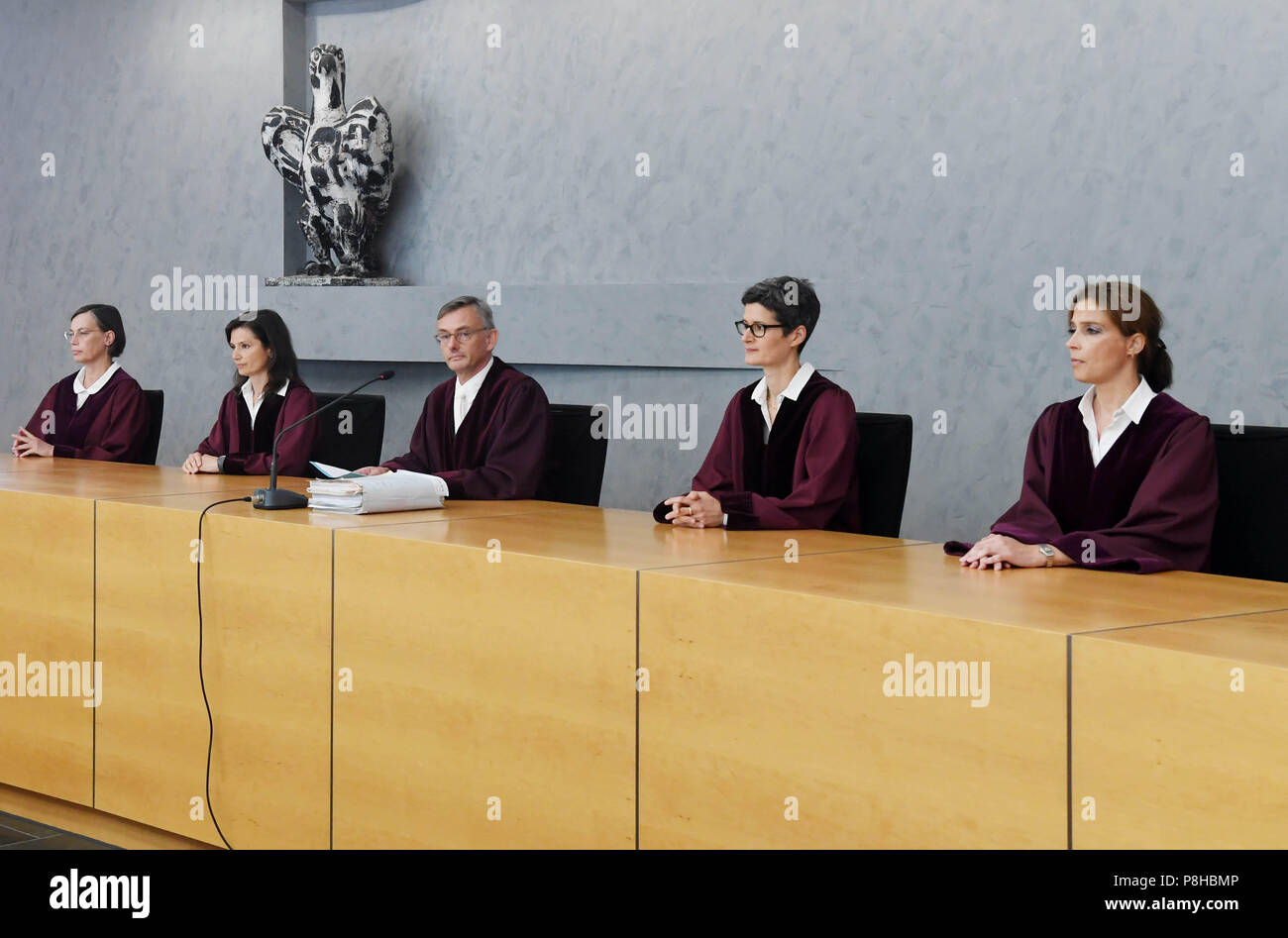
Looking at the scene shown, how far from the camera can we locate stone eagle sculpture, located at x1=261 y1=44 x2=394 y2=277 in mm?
5914

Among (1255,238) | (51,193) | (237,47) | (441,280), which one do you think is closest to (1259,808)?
(1255,238)

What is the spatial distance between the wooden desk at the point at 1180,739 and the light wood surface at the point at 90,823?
189 cm

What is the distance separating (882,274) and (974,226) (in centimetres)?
36

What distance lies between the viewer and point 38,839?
3199mm

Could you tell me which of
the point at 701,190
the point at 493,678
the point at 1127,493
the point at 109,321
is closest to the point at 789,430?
the point at 1127,493

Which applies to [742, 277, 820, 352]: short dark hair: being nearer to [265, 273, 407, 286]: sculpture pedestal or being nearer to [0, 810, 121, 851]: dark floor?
[0, 810, 121, 851]: dark floor

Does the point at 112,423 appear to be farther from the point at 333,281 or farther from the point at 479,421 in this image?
the point at 479,421

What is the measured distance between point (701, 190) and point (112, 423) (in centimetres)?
212

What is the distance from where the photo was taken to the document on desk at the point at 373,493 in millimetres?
3004

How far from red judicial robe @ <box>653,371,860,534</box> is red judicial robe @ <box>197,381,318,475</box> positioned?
1289 mm

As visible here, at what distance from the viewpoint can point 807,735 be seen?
6.72 ft

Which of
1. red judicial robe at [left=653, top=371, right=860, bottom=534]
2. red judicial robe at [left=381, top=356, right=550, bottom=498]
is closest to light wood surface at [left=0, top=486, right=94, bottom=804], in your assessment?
red judicial robe at [left=381, top=356, right=550, bottom=498]
